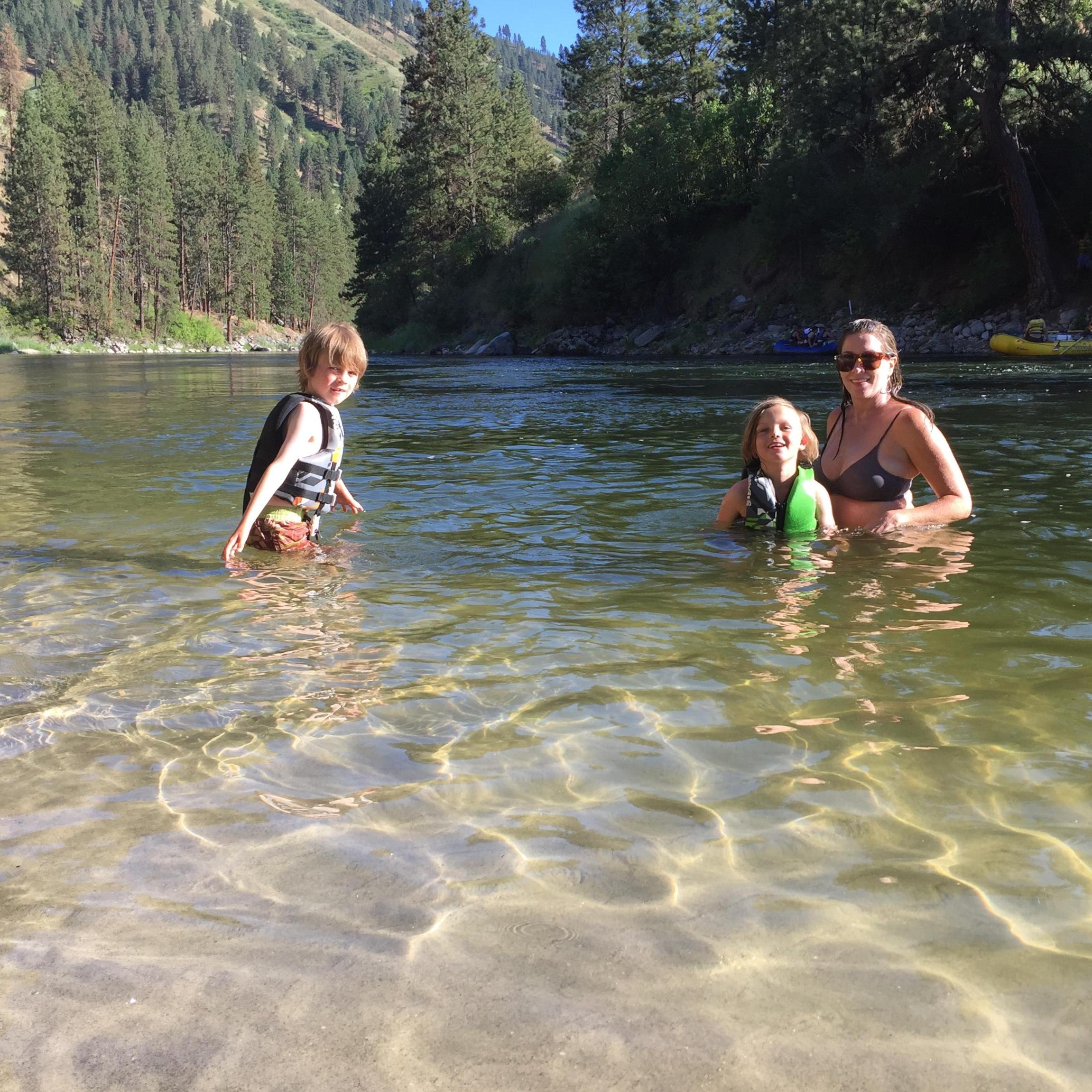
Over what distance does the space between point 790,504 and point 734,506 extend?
1.41ft

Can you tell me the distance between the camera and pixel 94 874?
277cm

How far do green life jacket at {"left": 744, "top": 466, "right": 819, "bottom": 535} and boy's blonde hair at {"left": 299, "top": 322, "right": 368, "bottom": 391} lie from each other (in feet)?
8.65

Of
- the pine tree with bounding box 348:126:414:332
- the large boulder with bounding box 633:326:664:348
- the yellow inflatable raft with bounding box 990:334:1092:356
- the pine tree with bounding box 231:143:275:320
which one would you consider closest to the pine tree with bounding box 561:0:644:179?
the pine tree with bounding box 348:126:414:332

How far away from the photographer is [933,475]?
6812 millimetres

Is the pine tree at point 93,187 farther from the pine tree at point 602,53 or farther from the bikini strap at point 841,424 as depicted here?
the bikini strap at point 841,424

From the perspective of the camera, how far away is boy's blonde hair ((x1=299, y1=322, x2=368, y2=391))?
22.2ft

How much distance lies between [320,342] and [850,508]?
3.65 meters

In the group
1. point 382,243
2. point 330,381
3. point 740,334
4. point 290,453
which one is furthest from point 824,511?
point 382,243

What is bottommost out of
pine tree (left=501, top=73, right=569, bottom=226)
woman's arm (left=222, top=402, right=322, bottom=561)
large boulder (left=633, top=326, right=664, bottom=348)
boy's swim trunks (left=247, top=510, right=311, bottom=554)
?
boy's swim trunks (left=247, top=510, right=311, bottom=554)

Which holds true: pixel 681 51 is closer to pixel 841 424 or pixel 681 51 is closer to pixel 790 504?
pixel 841 424

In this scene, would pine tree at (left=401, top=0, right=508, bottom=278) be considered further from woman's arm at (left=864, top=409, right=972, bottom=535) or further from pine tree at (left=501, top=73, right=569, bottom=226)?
woman's arm at (left=864, top=409, right=972, bottom=535)

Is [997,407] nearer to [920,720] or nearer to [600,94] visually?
[920,720]

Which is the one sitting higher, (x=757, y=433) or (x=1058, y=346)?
(x=1058, y=346)

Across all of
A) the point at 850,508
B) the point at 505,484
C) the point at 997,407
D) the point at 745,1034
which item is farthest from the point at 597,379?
the point at 745,1034
